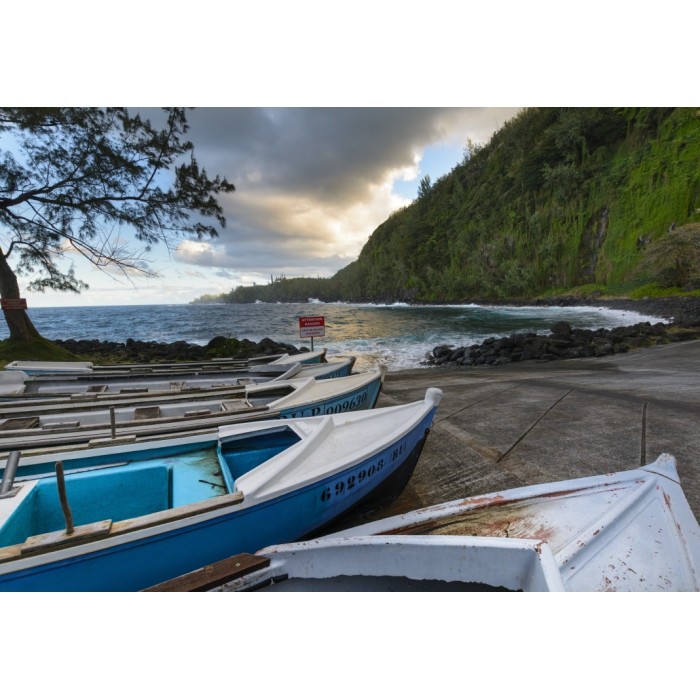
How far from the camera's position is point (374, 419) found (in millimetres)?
3219

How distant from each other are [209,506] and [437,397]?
2195mm

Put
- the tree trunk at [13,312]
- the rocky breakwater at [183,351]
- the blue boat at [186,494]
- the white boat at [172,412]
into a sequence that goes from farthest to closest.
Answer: the rocky breakwater at [183,351] < the tree trunk at [13,312] < the white boat at [172,412] < the blue boat at [186,494]

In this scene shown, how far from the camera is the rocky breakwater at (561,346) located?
11781 millimetres

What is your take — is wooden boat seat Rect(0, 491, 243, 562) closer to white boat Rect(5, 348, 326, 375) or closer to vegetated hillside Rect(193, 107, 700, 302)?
white boat Rect(5, 348, 326, 375)

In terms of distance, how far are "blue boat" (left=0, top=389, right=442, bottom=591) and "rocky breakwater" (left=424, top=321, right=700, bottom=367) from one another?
1059 centimetres

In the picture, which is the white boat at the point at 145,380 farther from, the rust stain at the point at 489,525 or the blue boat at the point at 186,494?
the rust stain at the point at 489,525

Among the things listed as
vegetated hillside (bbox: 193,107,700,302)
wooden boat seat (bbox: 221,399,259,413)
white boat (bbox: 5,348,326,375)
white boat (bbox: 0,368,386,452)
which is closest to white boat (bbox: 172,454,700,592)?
white boat (bbox: 0,368,386,452)

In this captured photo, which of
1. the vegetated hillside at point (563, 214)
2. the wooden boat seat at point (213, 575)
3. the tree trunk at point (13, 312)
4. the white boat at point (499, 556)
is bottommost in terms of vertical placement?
the white boat at point (499, 556)

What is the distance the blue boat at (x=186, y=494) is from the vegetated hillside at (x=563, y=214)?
110 feet

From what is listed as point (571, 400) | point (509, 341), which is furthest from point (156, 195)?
point (509, 341)

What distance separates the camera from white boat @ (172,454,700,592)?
65.6 inches

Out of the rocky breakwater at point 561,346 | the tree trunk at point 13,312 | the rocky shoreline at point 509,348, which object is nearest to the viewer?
the tree trunk at point 13,312

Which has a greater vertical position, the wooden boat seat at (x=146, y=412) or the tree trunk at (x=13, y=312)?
the tree trunk at (x=13, y=312)

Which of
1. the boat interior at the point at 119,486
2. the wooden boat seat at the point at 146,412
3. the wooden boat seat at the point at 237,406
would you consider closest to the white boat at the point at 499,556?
the boat interior at the point at 119,486
